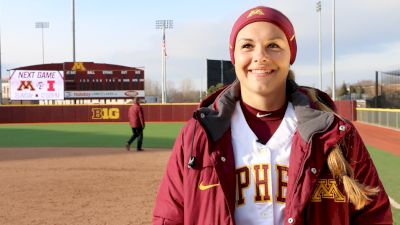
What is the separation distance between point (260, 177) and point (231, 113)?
30 centimetres

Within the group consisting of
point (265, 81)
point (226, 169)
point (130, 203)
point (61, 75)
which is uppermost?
point (61, 75)

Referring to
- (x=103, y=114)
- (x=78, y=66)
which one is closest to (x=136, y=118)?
(x=103, y=114)

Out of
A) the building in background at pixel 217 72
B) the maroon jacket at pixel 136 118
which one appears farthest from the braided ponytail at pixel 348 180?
the building in background at pixel 217 72

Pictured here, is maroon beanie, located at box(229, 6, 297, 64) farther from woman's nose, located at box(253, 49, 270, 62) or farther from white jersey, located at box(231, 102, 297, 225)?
white jersey, located at box(231, 102, 297, 225)

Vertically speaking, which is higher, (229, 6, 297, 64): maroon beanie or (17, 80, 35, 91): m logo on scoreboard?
(17, 80, 35, 91): m logo on scoreboard

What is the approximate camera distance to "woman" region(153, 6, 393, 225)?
1725mm

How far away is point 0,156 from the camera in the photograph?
1360cm

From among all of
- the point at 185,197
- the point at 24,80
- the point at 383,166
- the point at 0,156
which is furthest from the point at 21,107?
the point at 185,197

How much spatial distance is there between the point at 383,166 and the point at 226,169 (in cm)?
986

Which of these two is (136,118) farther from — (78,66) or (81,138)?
(78,66)

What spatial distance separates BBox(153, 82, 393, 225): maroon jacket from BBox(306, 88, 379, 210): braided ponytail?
0.09 feet

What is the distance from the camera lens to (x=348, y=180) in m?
1.70

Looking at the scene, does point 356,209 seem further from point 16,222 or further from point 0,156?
point 0,156

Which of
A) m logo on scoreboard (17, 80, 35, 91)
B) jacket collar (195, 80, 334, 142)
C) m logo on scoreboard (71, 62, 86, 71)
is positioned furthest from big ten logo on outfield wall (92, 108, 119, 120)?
jacket collar (195, 80, 334, 142)
